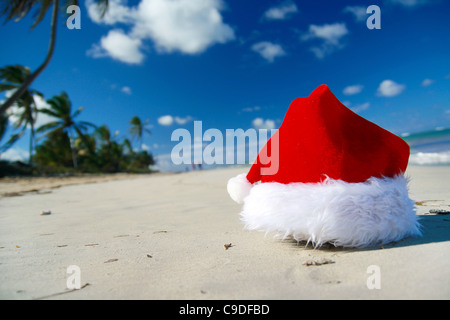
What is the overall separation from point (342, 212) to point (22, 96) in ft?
75.5

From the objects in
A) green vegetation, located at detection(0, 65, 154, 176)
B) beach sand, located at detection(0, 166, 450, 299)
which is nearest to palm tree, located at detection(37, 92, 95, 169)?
green vegetation, located at detection(0, 65, 154, 176)

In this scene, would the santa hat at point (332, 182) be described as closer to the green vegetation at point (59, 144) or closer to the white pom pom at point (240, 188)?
the white pom pom at point (240, 188)

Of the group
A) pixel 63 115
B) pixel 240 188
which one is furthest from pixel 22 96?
pixel 240 188

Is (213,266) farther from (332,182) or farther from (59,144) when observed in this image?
(59,144)

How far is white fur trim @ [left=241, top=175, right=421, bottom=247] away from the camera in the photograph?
4.30 ft

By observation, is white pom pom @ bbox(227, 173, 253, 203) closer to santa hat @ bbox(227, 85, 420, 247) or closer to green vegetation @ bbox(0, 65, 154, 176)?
santa hat @ bbox(227, 85, 420, 247)

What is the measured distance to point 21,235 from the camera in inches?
87.3

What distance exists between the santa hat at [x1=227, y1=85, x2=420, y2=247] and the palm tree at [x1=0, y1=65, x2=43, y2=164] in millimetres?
21609

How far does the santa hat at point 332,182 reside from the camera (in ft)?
4.34

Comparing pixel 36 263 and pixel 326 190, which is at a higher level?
pixel 326 190

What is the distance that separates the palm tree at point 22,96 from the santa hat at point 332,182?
70.9ft
